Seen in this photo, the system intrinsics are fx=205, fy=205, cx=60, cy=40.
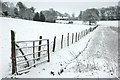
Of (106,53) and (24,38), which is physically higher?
(24,38)

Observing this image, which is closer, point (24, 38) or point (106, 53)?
point (106, 53)

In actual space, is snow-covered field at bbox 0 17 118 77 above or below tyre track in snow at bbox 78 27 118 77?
above

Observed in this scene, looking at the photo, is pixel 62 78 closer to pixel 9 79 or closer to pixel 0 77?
pixel 9 79

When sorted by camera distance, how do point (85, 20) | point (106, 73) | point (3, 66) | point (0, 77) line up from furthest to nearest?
point (85, 20), point (3, 66), point (106, 73), point (0, 77)

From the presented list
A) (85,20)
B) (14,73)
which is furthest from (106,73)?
(85,20)

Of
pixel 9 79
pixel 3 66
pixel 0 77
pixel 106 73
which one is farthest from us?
pixel 3 66

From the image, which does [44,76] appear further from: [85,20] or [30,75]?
[85,20]

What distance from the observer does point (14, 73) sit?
839 centimetres

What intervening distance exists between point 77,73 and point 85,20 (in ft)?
452

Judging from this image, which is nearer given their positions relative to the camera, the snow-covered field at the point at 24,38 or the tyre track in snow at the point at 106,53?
the tyre track in snow at the point at 106,53

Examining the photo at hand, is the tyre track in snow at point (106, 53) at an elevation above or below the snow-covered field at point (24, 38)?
below

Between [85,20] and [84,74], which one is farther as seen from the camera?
[85,20]

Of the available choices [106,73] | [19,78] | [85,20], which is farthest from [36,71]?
[85,20]

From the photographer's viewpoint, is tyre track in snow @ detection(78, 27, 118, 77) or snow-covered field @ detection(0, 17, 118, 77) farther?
snow-covered field @ detection(0, 17, 118, 77)
